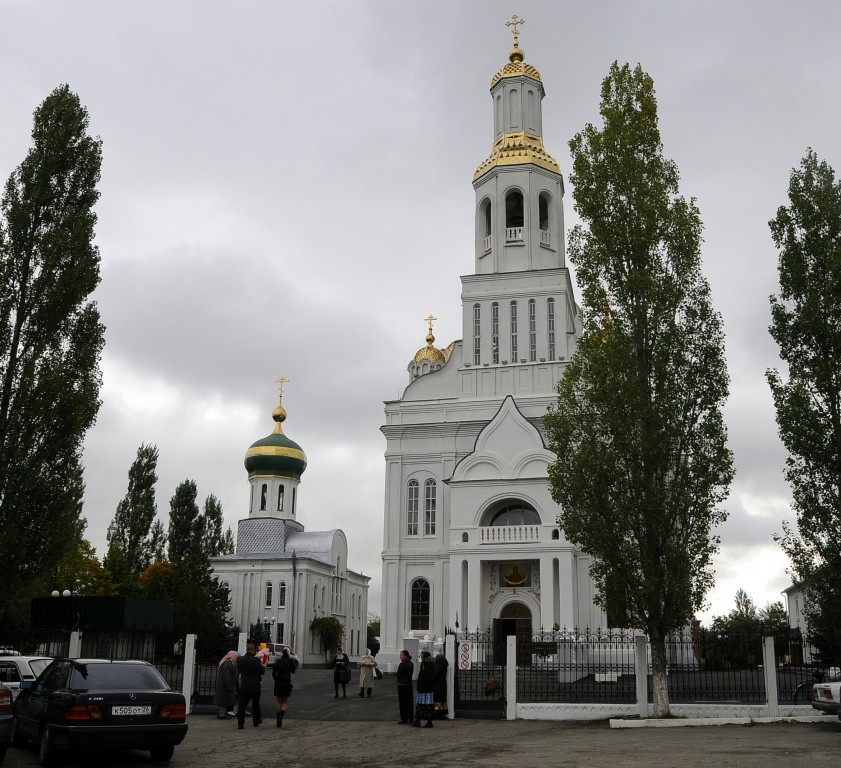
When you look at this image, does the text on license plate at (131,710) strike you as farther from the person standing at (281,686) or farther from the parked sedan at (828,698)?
the parked sedan at (828,698)

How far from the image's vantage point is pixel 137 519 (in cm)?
5309

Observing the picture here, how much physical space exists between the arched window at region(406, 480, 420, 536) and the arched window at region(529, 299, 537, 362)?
23.4 ft

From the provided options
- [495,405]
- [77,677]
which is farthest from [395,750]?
[495,405]

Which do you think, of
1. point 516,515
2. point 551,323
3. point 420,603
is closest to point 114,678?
point 516,515

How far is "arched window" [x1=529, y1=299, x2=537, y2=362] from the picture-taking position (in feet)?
118

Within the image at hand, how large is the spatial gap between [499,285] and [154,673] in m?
27.9

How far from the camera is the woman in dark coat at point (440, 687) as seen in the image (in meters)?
16.1

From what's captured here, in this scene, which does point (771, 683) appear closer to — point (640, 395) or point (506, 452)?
point (640, 395)

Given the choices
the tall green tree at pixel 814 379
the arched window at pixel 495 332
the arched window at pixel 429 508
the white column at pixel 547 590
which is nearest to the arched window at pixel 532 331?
the arched window at pixel 495 332

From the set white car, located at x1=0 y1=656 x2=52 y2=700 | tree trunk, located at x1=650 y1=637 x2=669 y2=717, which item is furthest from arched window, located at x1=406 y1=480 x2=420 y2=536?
white car, located at x1=0 y1=656 x2=52 y2=700

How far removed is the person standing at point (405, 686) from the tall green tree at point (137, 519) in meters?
37.6

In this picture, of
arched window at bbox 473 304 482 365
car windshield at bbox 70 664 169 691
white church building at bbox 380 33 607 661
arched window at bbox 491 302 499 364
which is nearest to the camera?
car windshield at bbox 70 664 169 691

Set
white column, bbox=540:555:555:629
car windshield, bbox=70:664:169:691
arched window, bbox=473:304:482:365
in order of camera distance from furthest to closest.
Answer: arched window, bbox=473:304:482:365, white column, bbox=540:555:555:629, car windshield, bbox=70:664:169:691

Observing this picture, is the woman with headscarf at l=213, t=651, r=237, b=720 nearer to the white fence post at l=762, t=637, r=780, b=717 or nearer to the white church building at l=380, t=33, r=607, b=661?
the white fence post at l=762, t=637, r=780, b=717
